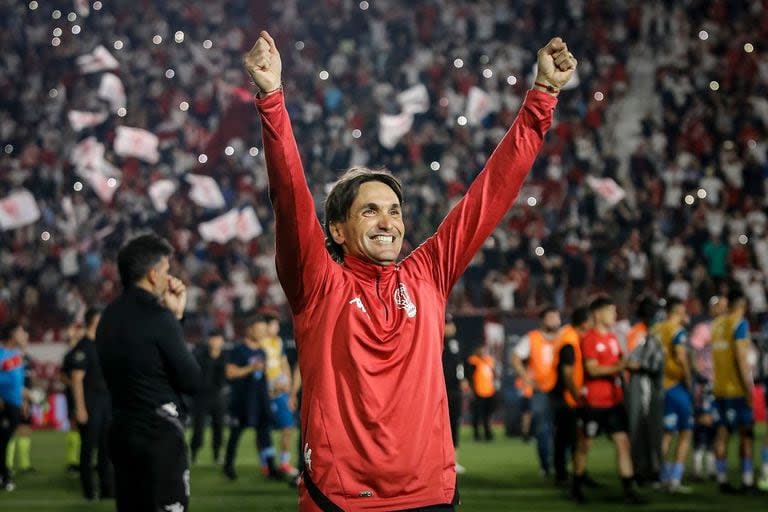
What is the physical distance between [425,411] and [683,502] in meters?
9.50

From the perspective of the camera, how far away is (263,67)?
149 inches

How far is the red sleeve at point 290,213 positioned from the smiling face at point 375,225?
0.17m

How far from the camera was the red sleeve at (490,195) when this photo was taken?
425cm

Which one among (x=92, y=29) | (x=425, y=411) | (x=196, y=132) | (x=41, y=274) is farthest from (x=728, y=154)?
(x=425, y=411)

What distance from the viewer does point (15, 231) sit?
29266 millimetres

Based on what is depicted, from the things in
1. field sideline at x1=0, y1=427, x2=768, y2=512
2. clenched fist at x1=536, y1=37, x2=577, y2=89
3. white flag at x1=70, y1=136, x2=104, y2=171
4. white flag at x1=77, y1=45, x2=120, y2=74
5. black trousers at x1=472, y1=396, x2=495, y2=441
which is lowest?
field sideline at x1=0, y1=427, x2=768, y2=512

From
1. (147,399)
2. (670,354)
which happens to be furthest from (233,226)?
(147,399)

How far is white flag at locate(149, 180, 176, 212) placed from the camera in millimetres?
28969

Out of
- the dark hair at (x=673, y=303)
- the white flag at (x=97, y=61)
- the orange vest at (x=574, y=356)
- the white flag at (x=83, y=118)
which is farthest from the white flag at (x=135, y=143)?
the dark hair at (x=673, y=303)

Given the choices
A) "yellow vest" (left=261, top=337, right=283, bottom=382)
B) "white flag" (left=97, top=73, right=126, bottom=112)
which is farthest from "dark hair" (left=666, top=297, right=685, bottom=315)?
"white flag" (left=97, top=73, right=126, bottom=112)

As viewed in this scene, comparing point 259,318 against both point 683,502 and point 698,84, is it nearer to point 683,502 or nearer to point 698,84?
point 683,502

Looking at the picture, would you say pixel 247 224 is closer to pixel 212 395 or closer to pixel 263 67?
pixel 212 395

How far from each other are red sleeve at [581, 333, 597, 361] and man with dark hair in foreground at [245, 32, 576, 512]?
8772mm

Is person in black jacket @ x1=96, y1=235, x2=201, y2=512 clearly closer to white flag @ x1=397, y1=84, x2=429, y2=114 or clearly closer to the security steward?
the security steward
